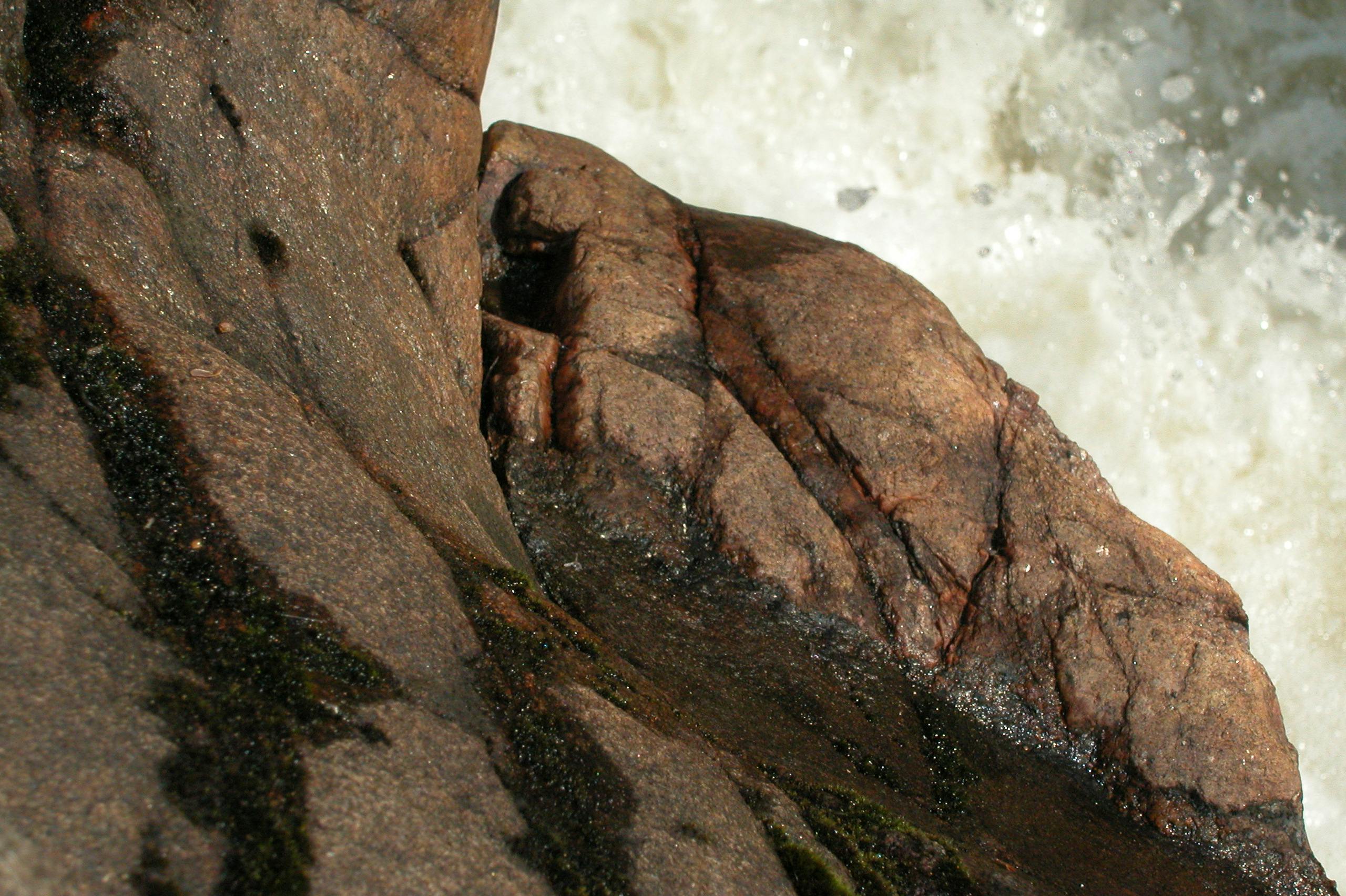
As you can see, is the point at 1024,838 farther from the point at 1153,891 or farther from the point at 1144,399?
the point at 1144,399

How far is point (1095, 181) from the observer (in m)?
13.8

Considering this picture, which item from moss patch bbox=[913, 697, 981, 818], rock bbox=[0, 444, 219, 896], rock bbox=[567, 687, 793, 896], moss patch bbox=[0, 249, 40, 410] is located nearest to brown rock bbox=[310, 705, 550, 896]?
rock bbox=[0, 444, 219, 896]

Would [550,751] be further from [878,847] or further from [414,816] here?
[878,847]

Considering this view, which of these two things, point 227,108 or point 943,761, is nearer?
point 227,108

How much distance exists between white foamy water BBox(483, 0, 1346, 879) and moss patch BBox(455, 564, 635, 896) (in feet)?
30.4

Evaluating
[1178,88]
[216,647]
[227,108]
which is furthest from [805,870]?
[1178,88]

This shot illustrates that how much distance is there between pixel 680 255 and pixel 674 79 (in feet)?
18.7

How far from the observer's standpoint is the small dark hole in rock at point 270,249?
18.1 feet

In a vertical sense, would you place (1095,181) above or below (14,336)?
above

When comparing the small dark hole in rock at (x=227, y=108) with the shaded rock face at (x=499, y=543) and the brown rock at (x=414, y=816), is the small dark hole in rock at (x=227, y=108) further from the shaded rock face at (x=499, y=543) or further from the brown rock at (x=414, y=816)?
the brown rock at (x=414, y=816)

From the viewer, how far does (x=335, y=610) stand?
3775 mm

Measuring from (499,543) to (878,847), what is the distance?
2543 millimetres

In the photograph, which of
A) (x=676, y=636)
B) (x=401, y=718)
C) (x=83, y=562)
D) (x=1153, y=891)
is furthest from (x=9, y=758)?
(x=1153, y=891)

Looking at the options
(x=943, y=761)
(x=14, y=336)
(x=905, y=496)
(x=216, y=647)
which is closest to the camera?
(x=216, y=647)
